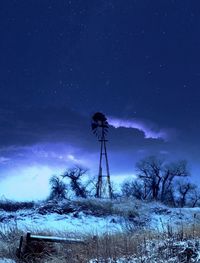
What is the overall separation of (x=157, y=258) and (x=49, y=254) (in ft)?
13.8

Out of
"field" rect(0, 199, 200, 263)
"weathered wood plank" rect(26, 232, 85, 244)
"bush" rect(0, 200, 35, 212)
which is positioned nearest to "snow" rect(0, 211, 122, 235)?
"field" rect(0, 199, 200, 263)

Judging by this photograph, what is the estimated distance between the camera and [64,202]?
28172 mm

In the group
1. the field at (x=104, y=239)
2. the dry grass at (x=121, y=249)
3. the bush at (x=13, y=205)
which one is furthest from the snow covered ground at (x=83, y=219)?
the dry grass at (x=121, y=249)

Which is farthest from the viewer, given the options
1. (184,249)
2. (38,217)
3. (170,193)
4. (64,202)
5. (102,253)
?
(170,193)

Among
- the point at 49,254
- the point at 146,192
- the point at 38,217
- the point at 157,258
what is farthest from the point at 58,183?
the point at 157,258

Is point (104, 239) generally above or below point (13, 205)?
below

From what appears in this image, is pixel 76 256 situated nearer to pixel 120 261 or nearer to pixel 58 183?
pixel 120 261

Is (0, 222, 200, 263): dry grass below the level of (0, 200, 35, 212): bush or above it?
below

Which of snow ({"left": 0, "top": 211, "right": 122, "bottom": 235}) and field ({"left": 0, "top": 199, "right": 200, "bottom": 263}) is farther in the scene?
snow ({"left": 0, "top": 211, "right": 122, "bottom": 235})

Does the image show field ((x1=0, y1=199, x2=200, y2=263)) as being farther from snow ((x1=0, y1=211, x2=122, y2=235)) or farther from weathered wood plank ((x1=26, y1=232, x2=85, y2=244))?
weathered wood plank ((x1=26, y1=232, x2=85, y2=244))

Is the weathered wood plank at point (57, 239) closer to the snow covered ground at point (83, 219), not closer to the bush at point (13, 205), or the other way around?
the snow covered ground at point (83, 219)

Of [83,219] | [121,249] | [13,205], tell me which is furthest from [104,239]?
[13,205]

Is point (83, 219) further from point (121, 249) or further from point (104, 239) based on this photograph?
point (121, 249)

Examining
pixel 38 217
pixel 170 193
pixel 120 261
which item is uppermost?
pixel 170 193
